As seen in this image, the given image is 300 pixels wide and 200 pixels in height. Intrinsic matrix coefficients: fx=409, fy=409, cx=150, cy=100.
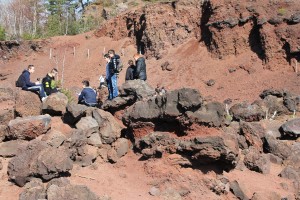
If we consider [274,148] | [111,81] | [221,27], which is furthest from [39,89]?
[221,27]

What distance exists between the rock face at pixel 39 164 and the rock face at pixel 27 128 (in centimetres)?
74

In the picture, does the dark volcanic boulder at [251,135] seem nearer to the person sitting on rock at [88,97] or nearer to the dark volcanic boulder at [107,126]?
the dark volcanic boulder at [107,126]

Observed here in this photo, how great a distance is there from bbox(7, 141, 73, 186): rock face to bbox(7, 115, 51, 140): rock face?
2.42 feet

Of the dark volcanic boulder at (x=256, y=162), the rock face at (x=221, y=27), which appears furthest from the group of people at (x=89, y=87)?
the rock face at (x=221, y=27)

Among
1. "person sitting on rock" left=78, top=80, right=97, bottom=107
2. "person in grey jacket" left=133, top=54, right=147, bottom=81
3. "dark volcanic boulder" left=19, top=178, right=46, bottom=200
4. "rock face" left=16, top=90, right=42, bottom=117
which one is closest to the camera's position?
"dark volcanic boulder" left=19, top=178, right=46, bottom=200

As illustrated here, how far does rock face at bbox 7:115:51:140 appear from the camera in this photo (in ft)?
23.6

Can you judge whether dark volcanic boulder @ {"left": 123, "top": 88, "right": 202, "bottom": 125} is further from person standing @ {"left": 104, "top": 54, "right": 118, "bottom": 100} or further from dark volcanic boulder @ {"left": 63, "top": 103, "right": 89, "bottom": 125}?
person standing @ {"left": 104, "top": 54, "right": 118, "bottom": 100}

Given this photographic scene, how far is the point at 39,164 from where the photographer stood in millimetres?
6188

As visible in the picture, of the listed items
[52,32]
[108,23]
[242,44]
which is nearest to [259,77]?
[242,44]

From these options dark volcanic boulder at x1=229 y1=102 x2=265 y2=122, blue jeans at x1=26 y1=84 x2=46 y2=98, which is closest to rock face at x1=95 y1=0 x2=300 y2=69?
dark volcanic boulder at x1=229 y1=102 x2=265 y2=122

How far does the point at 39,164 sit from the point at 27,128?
4.13ft

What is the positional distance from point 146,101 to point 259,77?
15.7 metres

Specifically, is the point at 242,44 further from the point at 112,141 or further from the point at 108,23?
the point at 112,141

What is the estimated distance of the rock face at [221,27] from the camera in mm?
22531
